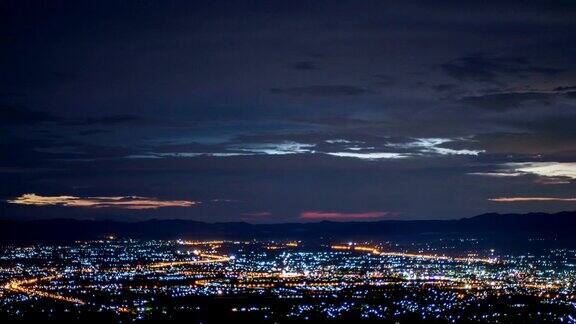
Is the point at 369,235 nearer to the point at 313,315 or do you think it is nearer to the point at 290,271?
the point at 290,271

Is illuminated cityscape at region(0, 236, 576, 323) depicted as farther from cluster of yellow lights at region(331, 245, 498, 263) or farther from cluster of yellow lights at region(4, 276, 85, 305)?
cluster of yellow lights at region(331, 245, 498, 263)

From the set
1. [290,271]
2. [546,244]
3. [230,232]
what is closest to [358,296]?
[290,271]

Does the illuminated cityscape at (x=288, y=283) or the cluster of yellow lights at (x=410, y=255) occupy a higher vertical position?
the illuminated cityscape at (x=288, y=283)

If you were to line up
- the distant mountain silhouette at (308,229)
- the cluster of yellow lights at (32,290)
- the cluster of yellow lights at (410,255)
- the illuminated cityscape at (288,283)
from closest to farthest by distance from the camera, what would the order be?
the illuminated cityscape at (288,283), the cluster of yellow lights at (32,290), the cluster of yellow lights at (410,255), the distant mountain silhouette at (308,229)

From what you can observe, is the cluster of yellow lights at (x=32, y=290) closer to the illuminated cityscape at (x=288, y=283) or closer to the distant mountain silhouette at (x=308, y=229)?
the illuminated cityscape at (x=288, y=283)

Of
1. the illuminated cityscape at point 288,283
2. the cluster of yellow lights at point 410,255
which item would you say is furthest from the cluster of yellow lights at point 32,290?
the cluster of yellow lights at point 410,255

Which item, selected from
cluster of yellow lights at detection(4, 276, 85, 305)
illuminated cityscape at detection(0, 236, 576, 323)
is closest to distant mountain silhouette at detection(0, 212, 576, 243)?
illuminated cityscape at detection(0, 236, 576, 323)
